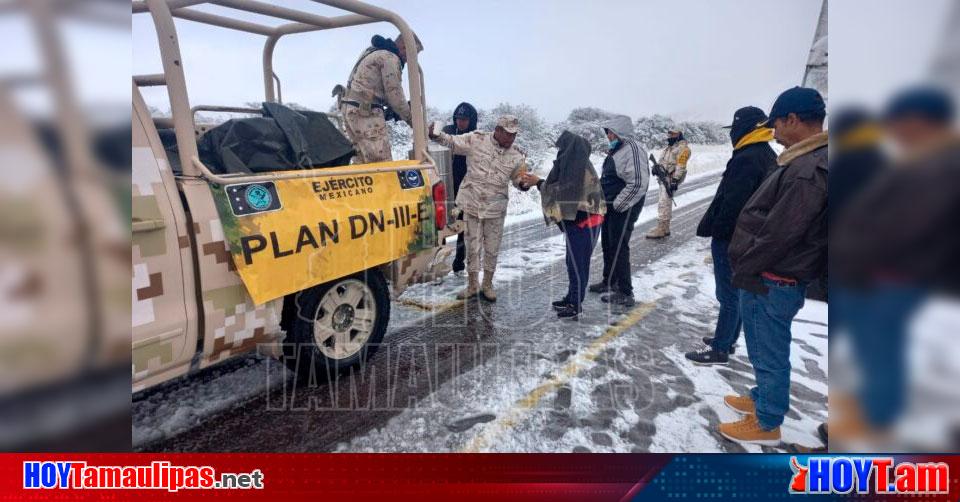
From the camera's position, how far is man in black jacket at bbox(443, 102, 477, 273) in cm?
572

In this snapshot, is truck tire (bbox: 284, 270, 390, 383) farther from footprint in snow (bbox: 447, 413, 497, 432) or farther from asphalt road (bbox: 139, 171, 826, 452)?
footprint in snow (bbox: 447, 413, 497, 432)

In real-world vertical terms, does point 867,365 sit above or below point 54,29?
below

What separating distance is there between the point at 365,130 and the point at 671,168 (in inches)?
226

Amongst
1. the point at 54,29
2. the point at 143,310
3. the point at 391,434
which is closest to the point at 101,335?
the point at 143,310

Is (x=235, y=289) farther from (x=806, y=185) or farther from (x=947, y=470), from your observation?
(x=947, y=470)

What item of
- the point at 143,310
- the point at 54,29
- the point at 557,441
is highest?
the point at 54,29

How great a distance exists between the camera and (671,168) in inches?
317

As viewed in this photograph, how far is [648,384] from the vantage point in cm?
322

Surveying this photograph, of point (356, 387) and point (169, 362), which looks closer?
point (169, 362)

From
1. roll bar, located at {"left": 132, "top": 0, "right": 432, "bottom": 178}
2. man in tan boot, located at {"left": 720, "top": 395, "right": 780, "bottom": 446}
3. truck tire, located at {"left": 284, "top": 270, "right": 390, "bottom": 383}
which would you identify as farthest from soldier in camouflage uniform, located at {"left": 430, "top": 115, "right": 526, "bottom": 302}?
man in tan boot, located at {"left": 720, "top": 395, "right": 780, "bottom": 446}

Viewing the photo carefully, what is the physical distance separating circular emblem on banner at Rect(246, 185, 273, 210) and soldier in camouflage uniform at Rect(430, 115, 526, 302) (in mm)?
2122

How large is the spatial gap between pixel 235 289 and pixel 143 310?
1.43ft

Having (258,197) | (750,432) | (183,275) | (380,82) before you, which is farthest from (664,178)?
(183,275)

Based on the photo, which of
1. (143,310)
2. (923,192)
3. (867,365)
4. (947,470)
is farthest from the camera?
(143,310)
